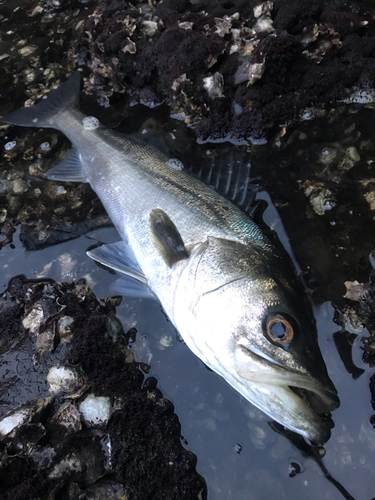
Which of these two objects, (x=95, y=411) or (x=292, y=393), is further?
(x=95, y=411)

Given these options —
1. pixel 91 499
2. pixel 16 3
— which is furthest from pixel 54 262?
pixel 16 3

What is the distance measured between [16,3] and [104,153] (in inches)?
175

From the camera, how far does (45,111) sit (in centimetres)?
411

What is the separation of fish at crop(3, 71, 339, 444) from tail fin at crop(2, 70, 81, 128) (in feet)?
0.05

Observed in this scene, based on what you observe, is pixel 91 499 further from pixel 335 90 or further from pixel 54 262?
pixel 335 90

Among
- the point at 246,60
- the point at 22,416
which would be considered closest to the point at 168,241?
the point at 22,416

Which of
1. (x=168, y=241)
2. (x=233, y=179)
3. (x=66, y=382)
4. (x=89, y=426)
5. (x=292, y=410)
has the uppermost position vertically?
(x=233, y=179)

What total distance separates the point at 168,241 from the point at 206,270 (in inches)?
16.6

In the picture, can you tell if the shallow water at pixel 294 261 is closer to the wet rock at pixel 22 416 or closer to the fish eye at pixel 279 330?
the wet rock at pixel 22 416

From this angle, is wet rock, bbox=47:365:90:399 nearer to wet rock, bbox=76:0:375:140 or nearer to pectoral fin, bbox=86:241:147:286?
pectoral fin, bbox=86:241:147:286

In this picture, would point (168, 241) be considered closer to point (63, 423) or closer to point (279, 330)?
point (279, 330)

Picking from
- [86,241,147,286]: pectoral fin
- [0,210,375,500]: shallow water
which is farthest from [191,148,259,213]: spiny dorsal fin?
[0,210,375,500]: shallow water

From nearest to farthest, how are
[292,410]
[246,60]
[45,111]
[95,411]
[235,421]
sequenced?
[292,410]
[95,411]
[235,421]
[246,60]
[45,111]

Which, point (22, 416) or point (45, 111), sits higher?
point (45, 111)
